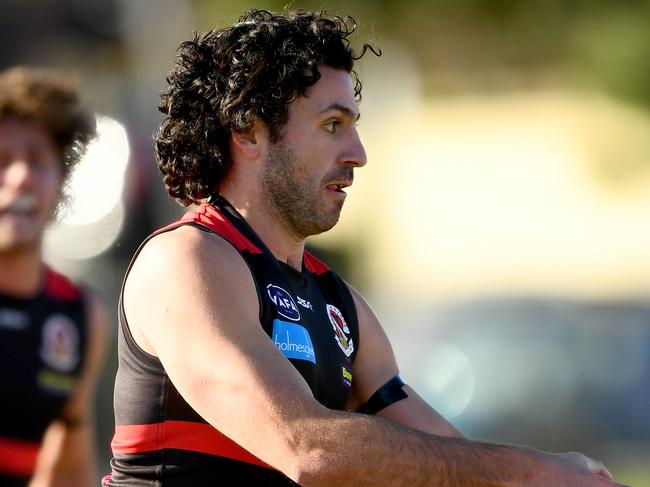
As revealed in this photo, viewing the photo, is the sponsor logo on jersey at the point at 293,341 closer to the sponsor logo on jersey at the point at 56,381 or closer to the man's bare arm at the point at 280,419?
the man's bare arm at the point at 280,419

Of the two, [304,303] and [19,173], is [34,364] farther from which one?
[304,303]

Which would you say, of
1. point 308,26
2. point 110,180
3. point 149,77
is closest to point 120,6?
point 149,77

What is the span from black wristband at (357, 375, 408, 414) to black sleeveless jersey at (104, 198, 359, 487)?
0.27m

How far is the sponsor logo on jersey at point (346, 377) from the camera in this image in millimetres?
4340

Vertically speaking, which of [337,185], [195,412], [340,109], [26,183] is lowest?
[195,412]

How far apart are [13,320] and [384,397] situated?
2219mm

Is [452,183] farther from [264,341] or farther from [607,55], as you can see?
[264,341]

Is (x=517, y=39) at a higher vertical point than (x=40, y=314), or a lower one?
higher

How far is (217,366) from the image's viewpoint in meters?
3.68

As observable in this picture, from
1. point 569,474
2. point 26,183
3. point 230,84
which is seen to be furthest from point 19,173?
point 569,474

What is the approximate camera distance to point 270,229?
441cm

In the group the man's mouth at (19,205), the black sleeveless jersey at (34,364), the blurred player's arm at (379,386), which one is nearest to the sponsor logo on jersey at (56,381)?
the black sleeveless jersey at (34,364)

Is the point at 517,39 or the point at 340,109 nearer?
the point at 340,109

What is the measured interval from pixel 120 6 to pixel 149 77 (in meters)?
2.69
